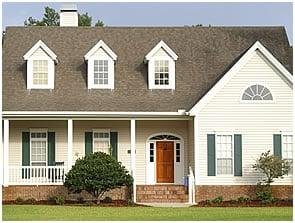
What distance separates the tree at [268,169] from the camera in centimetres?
2723

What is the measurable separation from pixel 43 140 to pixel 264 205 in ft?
30.5

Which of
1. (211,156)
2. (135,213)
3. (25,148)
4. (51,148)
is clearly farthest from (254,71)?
(25,148)

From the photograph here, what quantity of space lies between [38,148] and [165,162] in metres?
5.14

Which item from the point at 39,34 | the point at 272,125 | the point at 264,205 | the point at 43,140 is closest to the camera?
the point at 264,205

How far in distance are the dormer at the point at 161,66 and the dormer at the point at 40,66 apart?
3925mm

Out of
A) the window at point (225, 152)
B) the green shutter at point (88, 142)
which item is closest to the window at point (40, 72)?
the green shutter at point (88, 142)

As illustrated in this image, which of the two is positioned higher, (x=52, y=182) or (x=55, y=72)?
(x=55, y=72)

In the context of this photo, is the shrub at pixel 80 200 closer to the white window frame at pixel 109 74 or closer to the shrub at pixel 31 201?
the shrub at pixel 31 201

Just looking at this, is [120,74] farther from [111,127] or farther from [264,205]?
[264,205]

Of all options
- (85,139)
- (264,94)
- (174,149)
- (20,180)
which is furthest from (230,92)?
(20,180)

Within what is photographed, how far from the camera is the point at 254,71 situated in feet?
92.6

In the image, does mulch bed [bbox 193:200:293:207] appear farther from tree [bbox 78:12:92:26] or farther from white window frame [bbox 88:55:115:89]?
tree [bbox 78:12:92:26]

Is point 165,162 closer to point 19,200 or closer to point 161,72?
point 161,72

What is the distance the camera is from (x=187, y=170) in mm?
30234
